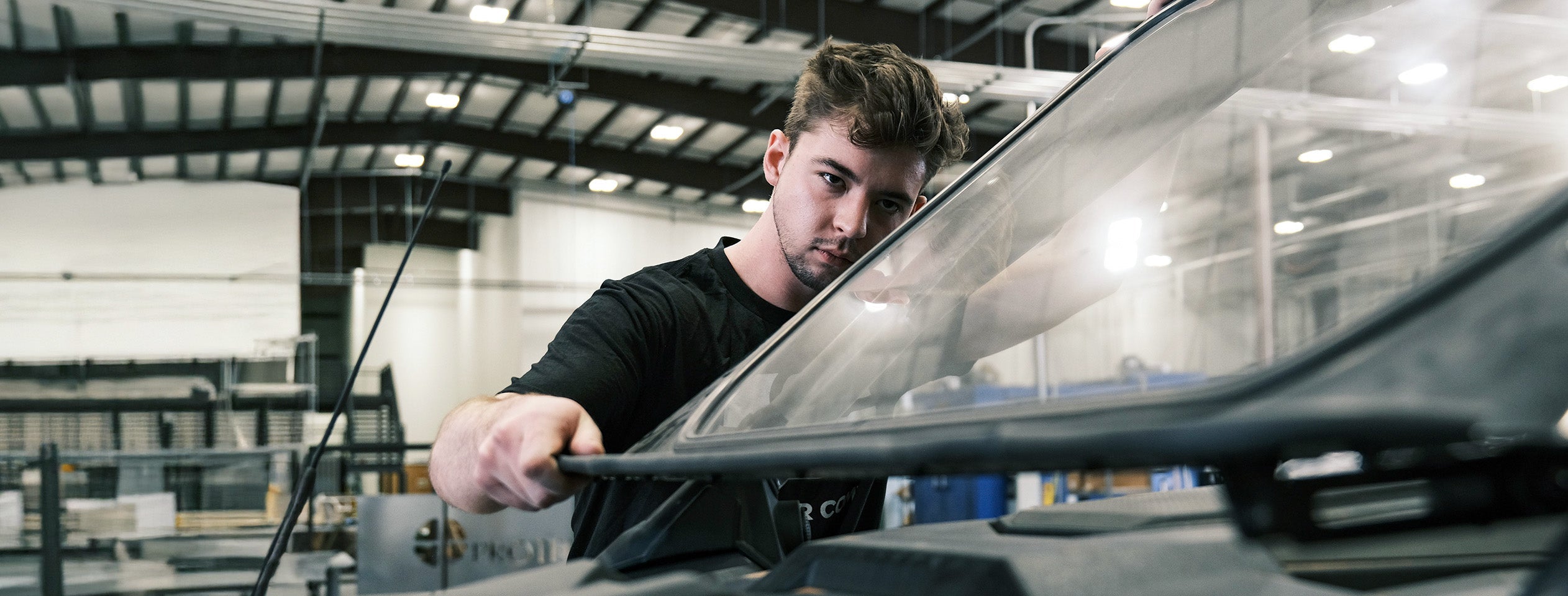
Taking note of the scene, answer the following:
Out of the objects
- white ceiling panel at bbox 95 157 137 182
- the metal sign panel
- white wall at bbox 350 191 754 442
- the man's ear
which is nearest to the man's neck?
the man's ear

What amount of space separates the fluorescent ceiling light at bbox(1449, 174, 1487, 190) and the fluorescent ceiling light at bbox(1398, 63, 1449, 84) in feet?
0.32

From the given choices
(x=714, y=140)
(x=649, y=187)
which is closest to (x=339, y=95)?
(x=649, y=187)

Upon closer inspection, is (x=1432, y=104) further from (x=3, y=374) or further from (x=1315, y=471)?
(x=3, y=374)

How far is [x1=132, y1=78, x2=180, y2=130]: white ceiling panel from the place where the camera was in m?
6.13

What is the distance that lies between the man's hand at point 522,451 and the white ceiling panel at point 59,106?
6486mm

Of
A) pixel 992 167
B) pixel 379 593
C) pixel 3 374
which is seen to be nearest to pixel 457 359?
A: pixel 379 593

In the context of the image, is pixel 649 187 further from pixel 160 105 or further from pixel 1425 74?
pixel 1425 74

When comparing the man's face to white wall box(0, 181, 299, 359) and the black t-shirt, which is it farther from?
white wall box(0, 181, 299, 359)

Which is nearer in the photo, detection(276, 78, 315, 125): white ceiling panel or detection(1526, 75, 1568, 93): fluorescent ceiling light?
detection(1526, 75, 1568, 93): fluorescent ceiling light

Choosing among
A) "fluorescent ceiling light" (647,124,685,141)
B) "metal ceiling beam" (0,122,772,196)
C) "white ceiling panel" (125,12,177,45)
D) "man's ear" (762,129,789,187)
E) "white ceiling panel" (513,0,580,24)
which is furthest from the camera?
"fluorescent ceiling light" (647,124,685,141)

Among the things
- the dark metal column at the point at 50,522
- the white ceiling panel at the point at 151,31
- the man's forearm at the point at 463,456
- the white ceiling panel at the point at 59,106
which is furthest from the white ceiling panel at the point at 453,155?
the man's forearm at the point at 463,456

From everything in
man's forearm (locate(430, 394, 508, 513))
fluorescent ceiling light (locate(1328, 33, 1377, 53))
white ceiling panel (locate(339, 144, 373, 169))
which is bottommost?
man's forearm (locate(430, 394, 508, 513))

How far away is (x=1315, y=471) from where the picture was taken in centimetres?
39

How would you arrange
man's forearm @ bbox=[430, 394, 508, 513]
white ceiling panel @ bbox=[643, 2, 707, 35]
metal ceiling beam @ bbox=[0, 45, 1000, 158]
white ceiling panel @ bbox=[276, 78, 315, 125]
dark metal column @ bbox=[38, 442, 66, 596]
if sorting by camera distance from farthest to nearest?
1. white ceiling panel @ bbox=[643, 2, 707, 35]
2. white ceiling panel @ bbox=[276, 78, 315, 125]
3. metal ceiling beam @ bbox=[0, 45, 1000, 158]
4. dark metal column @ bbox=[38, 442, 66, 596]
5. man's forearm @ bbox=[430, 394, 508, 513]
